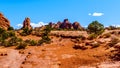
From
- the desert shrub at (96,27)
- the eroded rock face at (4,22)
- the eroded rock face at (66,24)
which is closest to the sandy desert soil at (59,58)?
the desert shrub at (96,27)

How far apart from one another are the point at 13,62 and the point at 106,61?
1473cm

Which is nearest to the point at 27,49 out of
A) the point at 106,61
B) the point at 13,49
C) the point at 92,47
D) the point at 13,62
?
the point at 13,49

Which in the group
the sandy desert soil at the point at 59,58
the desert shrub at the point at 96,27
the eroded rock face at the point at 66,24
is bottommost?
the sandy desert soil at the point at 59,58

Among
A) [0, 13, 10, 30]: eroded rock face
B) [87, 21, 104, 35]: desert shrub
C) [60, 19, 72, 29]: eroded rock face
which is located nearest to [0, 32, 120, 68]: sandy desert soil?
[87, 21, 104, 35]: desert shrub

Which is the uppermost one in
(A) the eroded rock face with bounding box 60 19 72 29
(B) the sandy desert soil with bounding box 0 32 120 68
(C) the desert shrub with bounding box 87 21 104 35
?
(A) the eroded rock face with bounding box 60 19 72 29

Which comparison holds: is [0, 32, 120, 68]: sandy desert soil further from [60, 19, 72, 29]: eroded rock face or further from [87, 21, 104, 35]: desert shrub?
[60, 19, 72, 29]: eroded rock face

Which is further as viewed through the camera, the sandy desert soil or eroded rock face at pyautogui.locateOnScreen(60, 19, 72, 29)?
eroded rock face at pyautogui.locateOnScreen(60, 19, 72, 29)

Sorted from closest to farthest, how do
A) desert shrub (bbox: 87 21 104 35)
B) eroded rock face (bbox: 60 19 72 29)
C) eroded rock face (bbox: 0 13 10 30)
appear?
desert shrub (bbox: 87 21 104 35) < eroded rock face (bbox: 0 13 10 30) < eroded rock face (bbox: 60 19 72 29)

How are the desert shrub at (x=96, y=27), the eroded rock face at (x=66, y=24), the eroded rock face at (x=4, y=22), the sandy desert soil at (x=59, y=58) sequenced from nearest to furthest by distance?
the sandy desert soil at (x=59, y=58) → the desert shrub at (x=96, y=27) → the eroded rock face at (x=4, y=22) → the eroded rock face at (x=66, y=24)

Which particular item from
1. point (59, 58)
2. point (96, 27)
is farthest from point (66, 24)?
point (59, 58)

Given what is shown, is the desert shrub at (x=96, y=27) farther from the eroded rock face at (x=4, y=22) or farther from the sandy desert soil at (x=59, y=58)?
the eroded rock face at (x=4, y=22)

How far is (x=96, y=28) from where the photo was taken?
70625 mm

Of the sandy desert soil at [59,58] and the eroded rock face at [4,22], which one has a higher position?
the eroded rock face at [4,22]

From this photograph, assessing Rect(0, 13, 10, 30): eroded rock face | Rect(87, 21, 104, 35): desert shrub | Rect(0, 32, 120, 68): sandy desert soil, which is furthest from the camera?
Rect(0, 13, 10, 30): eroded rock face
